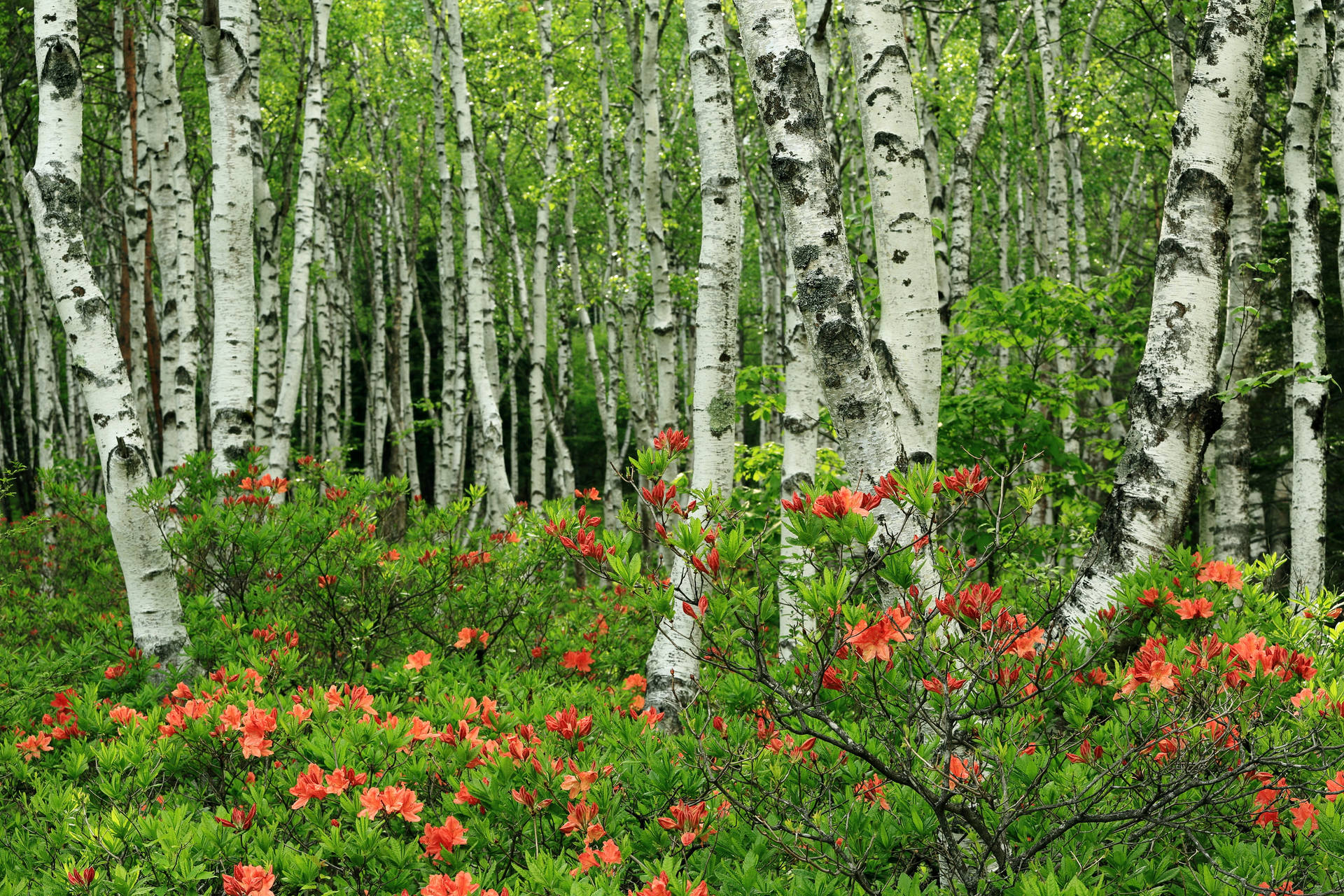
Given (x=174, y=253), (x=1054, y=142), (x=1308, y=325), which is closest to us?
(x=1308, y=325)

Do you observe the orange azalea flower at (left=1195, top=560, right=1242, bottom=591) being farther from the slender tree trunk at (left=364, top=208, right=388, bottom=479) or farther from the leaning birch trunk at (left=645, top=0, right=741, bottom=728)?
the slender tree trunk at (left=364, top=208, right=388, bottom=479)

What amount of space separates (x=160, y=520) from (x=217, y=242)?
2049 mm

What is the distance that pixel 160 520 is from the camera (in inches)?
165

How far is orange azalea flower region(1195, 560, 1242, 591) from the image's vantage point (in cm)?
Answer: 254

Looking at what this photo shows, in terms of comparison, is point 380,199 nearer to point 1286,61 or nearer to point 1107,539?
point 1286,61

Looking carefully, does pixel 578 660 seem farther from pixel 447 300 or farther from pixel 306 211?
pixel 447 300

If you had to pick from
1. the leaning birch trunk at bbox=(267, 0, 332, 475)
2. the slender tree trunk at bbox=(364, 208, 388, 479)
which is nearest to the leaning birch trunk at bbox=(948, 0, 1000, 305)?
the leaning birch trunk at bbox=(267, 0, 332, 475)

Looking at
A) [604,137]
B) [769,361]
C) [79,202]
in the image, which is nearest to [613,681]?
[79,202]

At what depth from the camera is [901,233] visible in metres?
3.21

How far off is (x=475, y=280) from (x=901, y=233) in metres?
6.31

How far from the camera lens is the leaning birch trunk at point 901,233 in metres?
3.15

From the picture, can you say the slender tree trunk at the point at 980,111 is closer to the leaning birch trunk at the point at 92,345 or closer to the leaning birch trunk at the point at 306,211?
the leaning birch trunk at the point at 92,345

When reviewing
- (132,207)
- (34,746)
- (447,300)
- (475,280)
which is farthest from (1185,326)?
(447,300)

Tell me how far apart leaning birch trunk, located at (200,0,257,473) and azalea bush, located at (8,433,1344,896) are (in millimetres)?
2380
